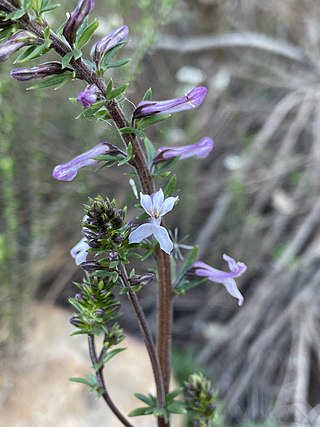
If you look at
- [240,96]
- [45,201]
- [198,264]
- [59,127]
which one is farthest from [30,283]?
[240,96]

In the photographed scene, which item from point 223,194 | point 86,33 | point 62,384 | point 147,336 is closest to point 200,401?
point 147,336

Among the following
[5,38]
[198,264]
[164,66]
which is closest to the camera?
[5,38]

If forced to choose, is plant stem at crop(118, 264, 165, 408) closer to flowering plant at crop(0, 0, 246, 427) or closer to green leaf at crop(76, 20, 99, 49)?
flowering plant at crop(0, 0, 246, 427)

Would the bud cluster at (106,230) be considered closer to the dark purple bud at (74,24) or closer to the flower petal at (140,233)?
the flower petal at (140,233)

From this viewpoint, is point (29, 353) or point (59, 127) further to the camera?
point (59, 127)

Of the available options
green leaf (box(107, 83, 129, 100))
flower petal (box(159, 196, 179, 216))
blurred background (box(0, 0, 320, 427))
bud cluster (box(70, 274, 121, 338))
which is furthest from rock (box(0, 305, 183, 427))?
green leaf (box(107, 83, 129, 100))

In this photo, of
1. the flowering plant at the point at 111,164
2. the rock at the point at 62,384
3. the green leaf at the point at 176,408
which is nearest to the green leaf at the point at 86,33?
the flowering plant at the point at 111,164

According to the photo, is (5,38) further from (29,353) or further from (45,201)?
(45,201)
